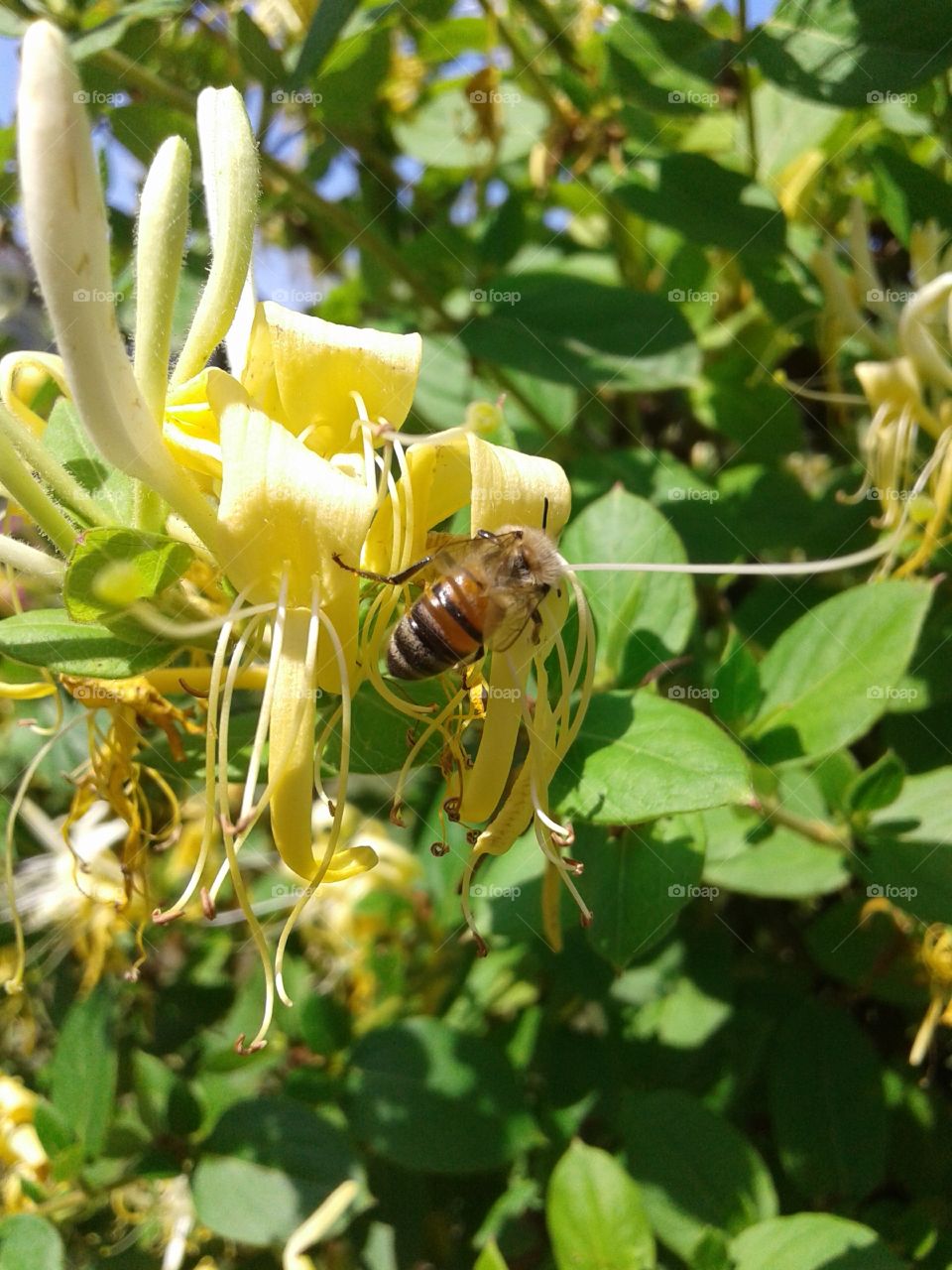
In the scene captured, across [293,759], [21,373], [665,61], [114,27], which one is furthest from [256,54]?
[293,759]

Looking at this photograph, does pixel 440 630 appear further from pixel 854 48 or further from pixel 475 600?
pixel 854 48

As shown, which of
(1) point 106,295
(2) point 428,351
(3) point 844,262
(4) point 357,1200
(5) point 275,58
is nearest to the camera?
(1) point 106,295

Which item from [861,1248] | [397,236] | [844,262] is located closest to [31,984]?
[861,1248]

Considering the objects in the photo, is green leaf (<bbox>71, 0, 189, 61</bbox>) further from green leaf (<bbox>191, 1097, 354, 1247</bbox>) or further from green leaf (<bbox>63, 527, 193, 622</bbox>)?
green leaf (<bbox>191, 1097, 354, 1247</bbox>)

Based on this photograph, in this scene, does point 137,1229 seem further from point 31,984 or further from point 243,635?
Answer: point 243,635

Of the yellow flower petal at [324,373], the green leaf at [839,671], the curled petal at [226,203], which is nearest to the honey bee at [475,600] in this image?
the yellow flower petal at [324,373]

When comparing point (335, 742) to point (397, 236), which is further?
point (397, 236)

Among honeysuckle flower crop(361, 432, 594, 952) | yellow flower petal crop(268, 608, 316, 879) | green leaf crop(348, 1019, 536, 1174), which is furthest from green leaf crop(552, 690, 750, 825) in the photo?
green leaf crop(348, 1019, 536, 1174)
